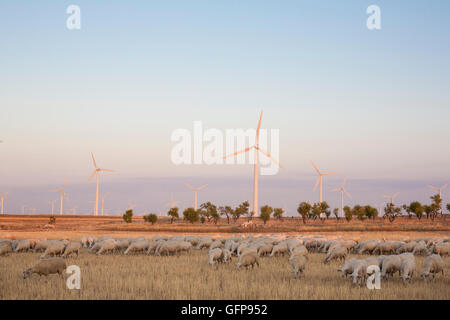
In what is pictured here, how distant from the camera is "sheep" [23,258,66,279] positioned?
735 inches

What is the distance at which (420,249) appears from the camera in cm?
2952

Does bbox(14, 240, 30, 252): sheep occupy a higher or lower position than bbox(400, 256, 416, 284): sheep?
lower

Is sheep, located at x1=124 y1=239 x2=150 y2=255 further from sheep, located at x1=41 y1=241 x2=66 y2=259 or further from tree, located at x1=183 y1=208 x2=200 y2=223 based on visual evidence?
tree, located at x1=183 y1=208 x2=200 y2=223

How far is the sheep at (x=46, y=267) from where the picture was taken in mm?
18672

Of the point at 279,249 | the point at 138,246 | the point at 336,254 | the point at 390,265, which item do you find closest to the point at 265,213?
the point at 138,246

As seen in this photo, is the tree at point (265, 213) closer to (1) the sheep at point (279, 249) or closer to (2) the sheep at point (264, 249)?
(1) the sheep at point (279, 249)

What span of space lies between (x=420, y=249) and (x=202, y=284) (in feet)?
60.0

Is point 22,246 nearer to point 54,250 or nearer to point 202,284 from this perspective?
point 54,250

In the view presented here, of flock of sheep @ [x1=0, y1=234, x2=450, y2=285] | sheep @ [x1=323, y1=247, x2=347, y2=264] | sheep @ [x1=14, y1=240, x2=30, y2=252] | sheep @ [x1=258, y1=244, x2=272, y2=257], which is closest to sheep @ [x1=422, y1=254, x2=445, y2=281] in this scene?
flock of sheep @ [x1=0, y1=234, x2=450, y2=285]

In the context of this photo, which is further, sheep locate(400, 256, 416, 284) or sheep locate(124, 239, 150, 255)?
sheep locate(124, 239, 150, 255)

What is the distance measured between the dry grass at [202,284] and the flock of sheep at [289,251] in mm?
556


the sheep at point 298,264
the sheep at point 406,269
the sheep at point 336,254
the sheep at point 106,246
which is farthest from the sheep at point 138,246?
the sheep at point 406,269
